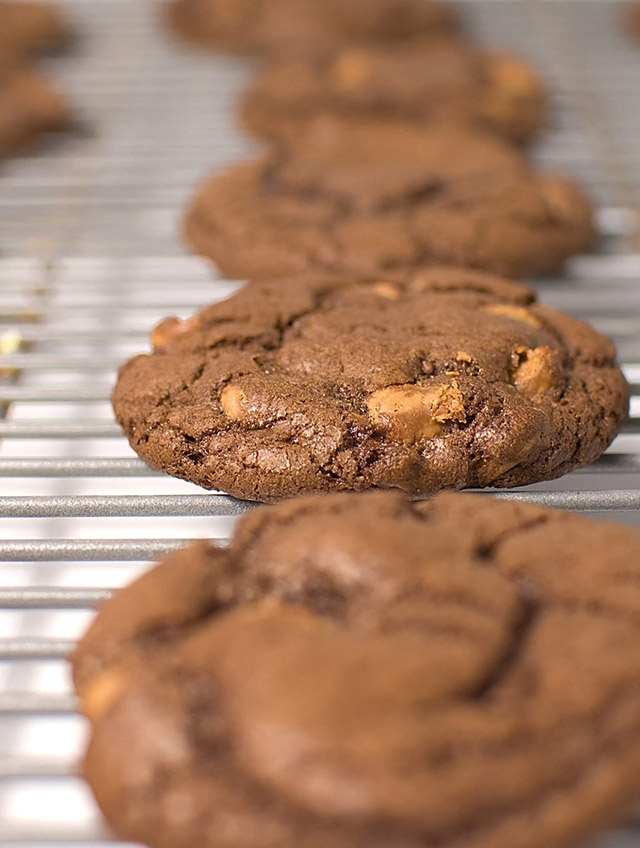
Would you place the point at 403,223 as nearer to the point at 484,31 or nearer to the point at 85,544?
the point at 85,544

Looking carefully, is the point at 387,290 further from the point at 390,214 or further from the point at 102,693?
the point at 102,693

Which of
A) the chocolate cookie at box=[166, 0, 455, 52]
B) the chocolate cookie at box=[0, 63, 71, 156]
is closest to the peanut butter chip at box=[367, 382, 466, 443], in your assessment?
the chocolate cookie at box=[0, 63, 71, 156]

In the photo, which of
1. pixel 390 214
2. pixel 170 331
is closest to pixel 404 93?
pixel 390 214

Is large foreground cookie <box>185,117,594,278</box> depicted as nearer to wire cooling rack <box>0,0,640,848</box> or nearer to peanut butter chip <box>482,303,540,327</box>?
wire cooling rack <box>0,0,640,848</box>

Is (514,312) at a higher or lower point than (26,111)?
lower

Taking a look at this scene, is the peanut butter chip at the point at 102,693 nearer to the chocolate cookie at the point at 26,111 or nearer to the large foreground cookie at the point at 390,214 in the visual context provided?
the large foreground cookie at the point at 390,214

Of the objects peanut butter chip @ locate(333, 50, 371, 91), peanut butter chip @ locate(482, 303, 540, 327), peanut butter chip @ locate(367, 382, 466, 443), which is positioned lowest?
peanut butter chip @ locate(367, 382, 466, 443)

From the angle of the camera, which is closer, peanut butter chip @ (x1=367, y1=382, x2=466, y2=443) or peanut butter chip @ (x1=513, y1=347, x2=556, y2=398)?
peanut butter chip @ (x1=367, y1=382, x2=466, y2=443)
